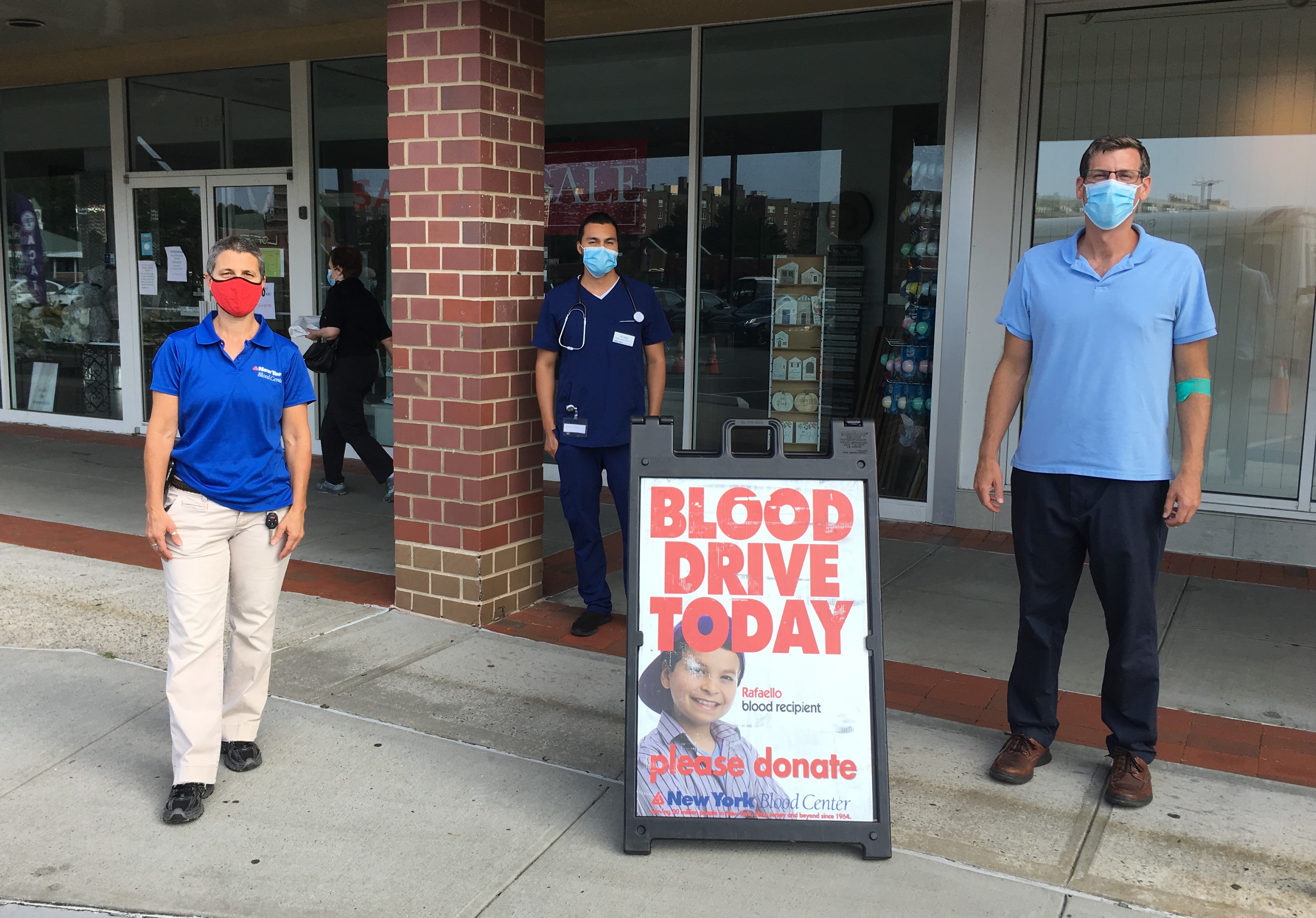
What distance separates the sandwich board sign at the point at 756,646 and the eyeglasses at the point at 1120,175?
1.06 metres

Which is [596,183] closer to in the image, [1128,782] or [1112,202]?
[1112,202]

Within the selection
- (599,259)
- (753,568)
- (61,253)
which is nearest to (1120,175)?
(753,568)

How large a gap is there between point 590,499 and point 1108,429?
2.45 metres

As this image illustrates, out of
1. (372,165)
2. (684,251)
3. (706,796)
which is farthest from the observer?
(372,165)

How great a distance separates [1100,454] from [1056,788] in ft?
3.64

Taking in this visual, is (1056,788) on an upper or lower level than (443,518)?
lower

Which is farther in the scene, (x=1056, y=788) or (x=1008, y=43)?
(x=1008, y=43)

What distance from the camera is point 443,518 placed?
543cm

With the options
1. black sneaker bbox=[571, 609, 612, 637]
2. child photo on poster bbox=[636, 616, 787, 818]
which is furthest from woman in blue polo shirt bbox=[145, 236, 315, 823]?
black sneaker bbox=[571, 609, 612, 637]

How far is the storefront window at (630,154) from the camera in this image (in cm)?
819

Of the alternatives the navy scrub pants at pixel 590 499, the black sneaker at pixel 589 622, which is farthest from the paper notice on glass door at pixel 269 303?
the black sneaker at pixel 589 622

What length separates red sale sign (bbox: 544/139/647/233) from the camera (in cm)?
838

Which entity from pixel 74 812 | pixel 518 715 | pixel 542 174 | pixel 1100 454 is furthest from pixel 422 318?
pixel 1100 454

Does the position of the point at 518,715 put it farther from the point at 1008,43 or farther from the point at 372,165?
the point at 372,165
